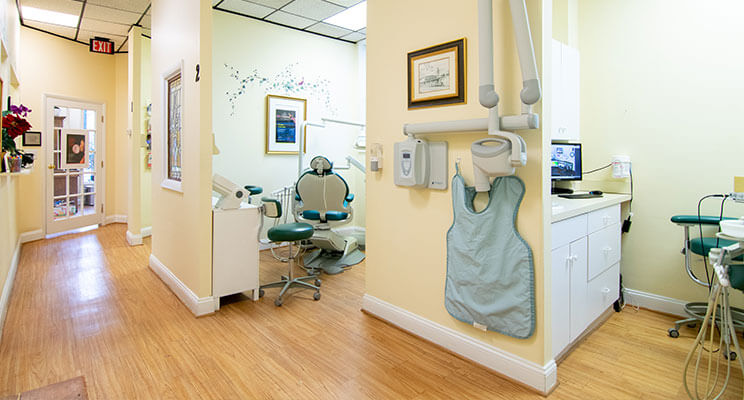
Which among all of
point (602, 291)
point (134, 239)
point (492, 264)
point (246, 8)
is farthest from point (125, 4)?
point (602, 291)

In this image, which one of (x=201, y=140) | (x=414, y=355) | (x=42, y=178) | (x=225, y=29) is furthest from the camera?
(x=42, y=178)

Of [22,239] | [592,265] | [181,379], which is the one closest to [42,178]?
[22,239]

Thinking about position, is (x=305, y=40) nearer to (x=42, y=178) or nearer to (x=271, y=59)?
(x=271, y=59)

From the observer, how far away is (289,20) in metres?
4.79

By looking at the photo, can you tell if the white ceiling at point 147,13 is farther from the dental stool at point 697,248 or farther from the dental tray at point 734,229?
the dental tray at point 734,229

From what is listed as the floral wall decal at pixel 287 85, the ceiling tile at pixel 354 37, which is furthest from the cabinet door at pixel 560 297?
the ceiling tile at pixel 354 37

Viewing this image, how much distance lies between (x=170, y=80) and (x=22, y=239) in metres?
3.58

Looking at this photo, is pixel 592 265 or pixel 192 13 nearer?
pixel 592 265

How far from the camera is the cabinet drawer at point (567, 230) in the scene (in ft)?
6.82

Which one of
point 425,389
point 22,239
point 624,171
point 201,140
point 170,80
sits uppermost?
point 170,80

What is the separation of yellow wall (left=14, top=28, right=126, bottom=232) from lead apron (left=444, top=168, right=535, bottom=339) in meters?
5.84

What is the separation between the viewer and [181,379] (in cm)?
208

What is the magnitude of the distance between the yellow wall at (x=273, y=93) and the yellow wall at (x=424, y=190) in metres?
2.44

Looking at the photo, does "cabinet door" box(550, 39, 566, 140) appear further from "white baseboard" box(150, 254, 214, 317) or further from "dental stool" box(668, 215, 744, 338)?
"white baseboard" box(150, 254, 214, 317)
